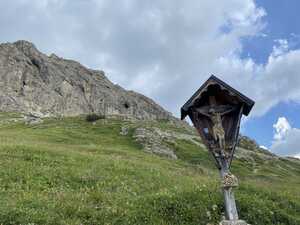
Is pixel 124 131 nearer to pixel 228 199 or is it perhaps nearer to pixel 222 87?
pixel 222 87

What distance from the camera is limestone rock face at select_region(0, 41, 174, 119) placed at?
151m

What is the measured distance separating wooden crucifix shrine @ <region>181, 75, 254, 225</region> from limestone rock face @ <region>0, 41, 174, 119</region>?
12588 centimetres

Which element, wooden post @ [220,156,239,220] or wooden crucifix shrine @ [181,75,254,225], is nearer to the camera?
wooden post @ [220,156,239,220]

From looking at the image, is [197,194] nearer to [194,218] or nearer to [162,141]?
[194,218]

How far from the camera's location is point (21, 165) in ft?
82.6

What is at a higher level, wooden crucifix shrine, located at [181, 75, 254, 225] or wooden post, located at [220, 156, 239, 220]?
wooden crucifix shrine, located at [181, 75, 254, 225]

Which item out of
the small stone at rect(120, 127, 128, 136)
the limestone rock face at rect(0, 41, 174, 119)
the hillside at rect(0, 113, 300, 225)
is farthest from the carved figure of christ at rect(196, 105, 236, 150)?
the limestone rock face at rect(0, 41, 174, 119)

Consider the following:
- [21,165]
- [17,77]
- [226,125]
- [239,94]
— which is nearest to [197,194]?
[226,125]

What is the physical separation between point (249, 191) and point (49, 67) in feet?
520

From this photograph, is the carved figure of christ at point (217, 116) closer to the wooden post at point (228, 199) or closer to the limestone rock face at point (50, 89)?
the wooden post at point (228, 199)

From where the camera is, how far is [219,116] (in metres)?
14.9

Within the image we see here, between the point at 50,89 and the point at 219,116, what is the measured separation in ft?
514

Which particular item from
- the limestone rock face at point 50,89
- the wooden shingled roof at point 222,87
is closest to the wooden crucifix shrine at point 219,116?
the wooden shingled roof at point 222,87

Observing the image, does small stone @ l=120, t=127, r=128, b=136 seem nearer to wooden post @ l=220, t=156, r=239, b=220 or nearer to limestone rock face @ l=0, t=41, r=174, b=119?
wooden post @ l=220, t=156, r=239, b=220
